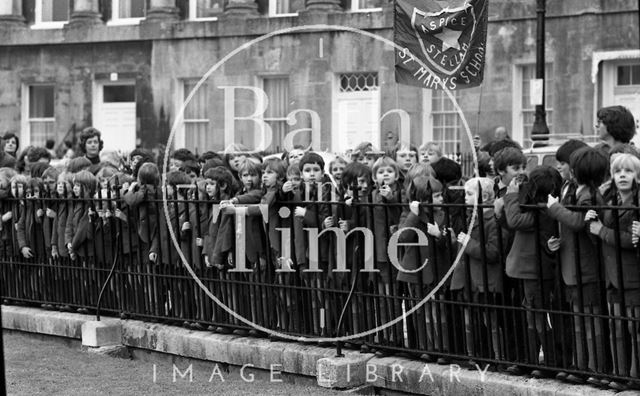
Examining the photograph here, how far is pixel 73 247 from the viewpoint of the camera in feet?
44.0

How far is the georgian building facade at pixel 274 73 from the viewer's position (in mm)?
28172

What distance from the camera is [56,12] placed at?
36594 mm

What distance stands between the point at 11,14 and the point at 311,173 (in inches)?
1041

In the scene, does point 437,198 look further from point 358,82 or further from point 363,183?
point 358,82

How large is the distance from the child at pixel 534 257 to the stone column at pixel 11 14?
2885 centimetres

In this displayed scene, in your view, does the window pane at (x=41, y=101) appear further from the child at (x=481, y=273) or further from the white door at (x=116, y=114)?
the child at (x=481, y=273)

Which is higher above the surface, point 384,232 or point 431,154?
point 431,154

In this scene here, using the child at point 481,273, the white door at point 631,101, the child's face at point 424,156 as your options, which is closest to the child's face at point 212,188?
the child at point 481,273

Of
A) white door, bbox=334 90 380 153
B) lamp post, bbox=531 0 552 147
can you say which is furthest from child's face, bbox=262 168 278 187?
white door, bbox=334 90 380 153

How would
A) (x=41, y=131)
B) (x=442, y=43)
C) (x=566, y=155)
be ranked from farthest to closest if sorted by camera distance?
(x=41, y=131)
(x=442, y=43)
(x=566, y=155)

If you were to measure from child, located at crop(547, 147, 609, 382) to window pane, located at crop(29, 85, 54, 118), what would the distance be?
93.3ft

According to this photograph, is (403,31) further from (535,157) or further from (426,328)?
(426,328)

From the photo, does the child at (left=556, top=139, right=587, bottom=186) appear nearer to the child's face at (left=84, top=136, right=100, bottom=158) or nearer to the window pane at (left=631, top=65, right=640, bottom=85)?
the child's face at (left=84, top=136, right=100, bottom=158)

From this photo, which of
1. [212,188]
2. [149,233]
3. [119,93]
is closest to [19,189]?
[149,233]
